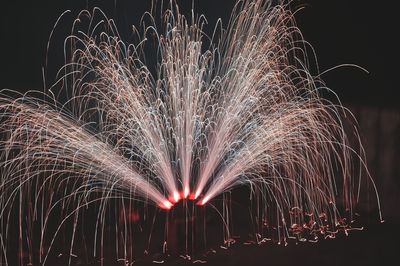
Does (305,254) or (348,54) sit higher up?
(348,54)

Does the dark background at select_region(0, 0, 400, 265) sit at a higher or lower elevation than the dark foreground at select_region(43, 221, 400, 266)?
higher

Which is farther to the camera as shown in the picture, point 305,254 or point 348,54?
point 348,54

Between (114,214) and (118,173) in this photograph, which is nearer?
(118,173)

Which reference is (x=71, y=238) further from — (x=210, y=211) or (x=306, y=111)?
(x=306, y=111)

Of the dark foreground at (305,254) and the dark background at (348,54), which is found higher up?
the dark background at (348,54)

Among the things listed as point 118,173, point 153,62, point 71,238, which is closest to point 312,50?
point 153,62

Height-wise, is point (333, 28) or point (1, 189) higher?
point (333, 28)

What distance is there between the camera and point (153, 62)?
907 centimetres

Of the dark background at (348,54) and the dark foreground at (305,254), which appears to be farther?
the dark background at (348,54)

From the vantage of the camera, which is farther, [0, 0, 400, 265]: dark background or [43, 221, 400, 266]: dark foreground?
[0, 0, 400, 265]: dark background

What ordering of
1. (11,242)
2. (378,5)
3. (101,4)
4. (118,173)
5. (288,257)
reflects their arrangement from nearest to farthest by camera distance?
(288,257)
(11,242)
(118,173)
(378,5)
(101,4)

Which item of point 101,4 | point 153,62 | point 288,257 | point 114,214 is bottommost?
point 288,257

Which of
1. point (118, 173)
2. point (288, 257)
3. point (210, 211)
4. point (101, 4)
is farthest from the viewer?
point (101, 4)

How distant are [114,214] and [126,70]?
82.5 inches
